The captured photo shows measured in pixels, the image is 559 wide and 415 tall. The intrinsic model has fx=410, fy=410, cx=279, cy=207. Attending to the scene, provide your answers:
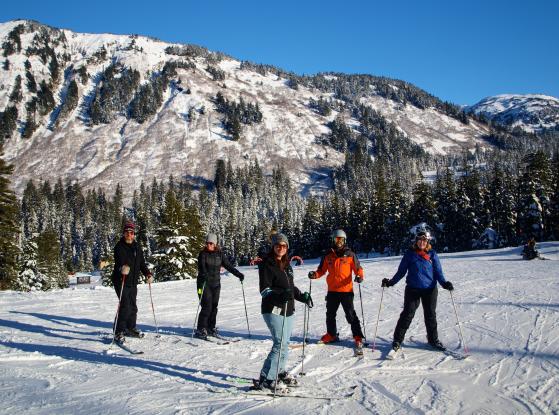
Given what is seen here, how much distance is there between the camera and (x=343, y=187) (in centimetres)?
15850

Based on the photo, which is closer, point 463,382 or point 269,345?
point 463,382

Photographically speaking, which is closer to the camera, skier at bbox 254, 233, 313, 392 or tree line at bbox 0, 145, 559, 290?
skier at bbox 254, 233, 313, 392

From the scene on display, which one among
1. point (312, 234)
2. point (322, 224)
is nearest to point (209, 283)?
point (322, 224)

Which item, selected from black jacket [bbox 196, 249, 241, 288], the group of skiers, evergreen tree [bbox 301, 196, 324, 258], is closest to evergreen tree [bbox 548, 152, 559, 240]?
evergreen tree [bbox 301, 196, 324, 258]

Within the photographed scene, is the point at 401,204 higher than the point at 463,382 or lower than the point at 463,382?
higher

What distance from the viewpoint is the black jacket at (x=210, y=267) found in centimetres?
866

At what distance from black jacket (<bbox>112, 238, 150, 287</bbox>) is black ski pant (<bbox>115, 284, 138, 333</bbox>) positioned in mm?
125

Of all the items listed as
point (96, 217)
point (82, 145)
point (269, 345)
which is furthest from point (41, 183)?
point (269, 345)

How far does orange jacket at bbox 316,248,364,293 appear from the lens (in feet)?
24.5

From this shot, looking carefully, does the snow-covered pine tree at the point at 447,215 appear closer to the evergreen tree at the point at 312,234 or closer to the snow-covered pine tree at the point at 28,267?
the evergreen tree at the point at 312,234

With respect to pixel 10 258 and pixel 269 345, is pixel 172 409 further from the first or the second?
pixel 10 258

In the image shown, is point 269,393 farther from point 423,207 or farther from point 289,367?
point 423,207

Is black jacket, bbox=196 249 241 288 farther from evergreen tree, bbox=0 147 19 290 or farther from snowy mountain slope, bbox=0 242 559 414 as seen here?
evergreen tree, bbox=0 147 19 290

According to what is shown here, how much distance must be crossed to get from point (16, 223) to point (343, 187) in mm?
141165
